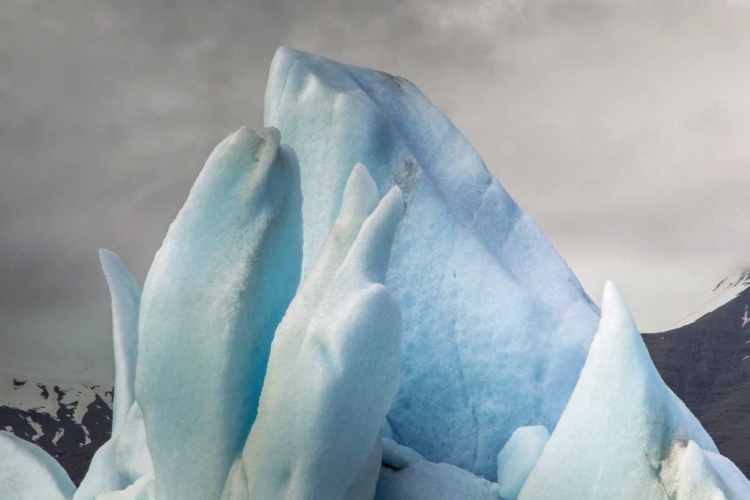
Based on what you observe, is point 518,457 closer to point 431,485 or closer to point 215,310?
point 431,485

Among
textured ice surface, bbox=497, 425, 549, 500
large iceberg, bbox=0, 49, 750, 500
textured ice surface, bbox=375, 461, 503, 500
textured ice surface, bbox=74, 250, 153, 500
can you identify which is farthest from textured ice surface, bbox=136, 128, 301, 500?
textured ice surface, bbox=74, 250, 153, 500

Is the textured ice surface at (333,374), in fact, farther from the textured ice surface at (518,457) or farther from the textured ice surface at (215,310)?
the textured ice surface at (518,457)

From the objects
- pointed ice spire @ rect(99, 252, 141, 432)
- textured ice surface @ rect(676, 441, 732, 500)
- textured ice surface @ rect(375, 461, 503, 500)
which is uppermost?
pointed ice spire @ rect(99, 252, 141, 432)

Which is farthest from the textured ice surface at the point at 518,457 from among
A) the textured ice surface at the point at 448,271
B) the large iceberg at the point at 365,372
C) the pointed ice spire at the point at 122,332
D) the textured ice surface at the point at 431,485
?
the pointed ice spire at the point at 122,332

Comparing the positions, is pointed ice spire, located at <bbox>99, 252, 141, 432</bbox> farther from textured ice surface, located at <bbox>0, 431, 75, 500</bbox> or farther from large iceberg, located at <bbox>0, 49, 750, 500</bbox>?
large iceberg, located at <bbox>0, 49, 750, 500</bbox>

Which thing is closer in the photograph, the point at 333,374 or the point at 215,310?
the point at 333,374

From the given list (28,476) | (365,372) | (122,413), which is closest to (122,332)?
(122,413)
